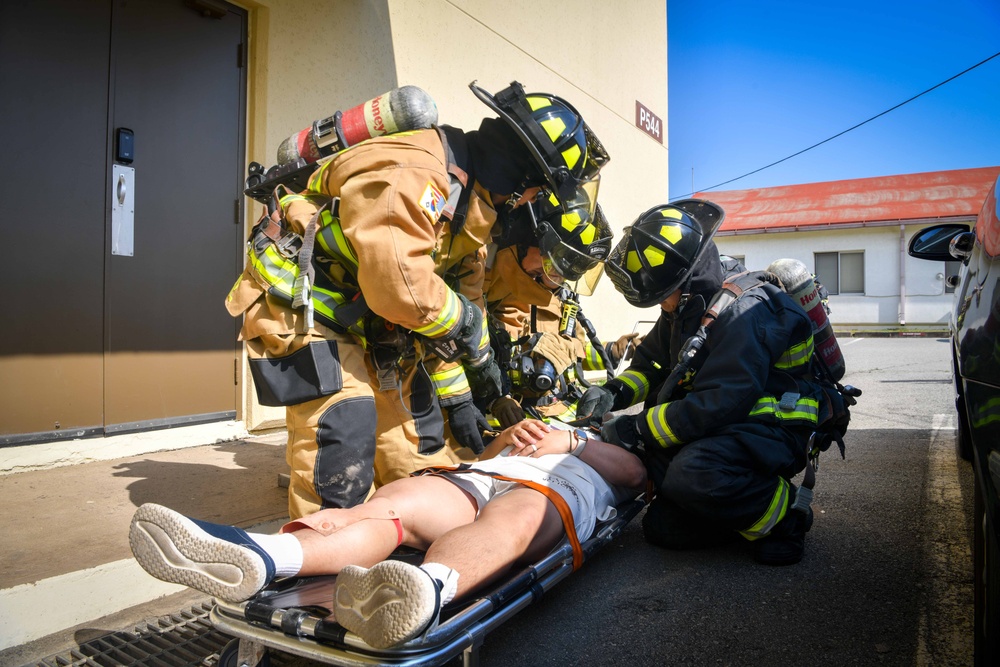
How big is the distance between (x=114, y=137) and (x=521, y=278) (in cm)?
270

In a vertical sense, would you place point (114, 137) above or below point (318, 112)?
below

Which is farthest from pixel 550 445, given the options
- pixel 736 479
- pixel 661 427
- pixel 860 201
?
pixel 860 201

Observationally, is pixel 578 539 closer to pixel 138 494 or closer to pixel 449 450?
pixel 449 450

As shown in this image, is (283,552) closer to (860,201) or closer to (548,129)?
(548,129)

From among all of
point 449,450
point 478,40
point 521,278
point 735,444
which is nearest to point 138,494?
point 449,450

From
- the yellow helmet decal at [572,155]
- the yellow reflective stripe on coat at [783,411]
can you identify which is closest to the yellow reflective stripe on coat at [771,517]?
the yellow reflective stripe on coat at [783,411]

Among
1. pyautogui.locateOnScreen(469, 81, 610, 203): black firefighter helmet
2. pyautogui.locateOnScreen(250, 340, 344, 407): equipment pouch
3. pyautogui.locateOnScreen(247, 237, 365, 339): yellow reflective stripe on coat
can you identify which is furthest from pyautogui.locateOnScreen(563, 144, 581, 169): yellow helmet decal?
pyautogui.locateOnScreen(250, 340, 344, 407): equipment pouch

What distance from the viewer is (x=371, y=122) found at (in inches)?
114

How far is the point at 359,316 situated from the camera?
2.80m

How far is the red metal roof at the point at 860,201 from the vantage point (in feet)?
67.7

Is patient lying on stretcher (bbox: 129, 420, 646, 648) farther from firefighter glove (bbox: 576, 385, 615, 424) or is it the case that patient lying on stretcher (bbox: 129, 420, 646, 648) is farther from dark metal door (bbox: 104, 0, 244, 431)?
dark metal door (bbox: 104, 0, 244, 431)

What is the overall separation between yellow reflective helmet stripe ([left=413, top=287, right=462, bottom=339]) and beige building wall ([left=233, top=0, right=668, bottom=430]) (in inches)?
101

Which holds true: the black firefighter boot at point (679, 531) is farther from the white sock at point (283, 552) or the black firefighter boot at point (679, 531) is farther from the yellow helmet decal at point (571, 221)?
the yellow helmet decal at point (571, 221)

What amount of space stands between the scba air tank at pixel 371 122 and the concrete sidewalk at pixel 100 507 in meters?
1.72
